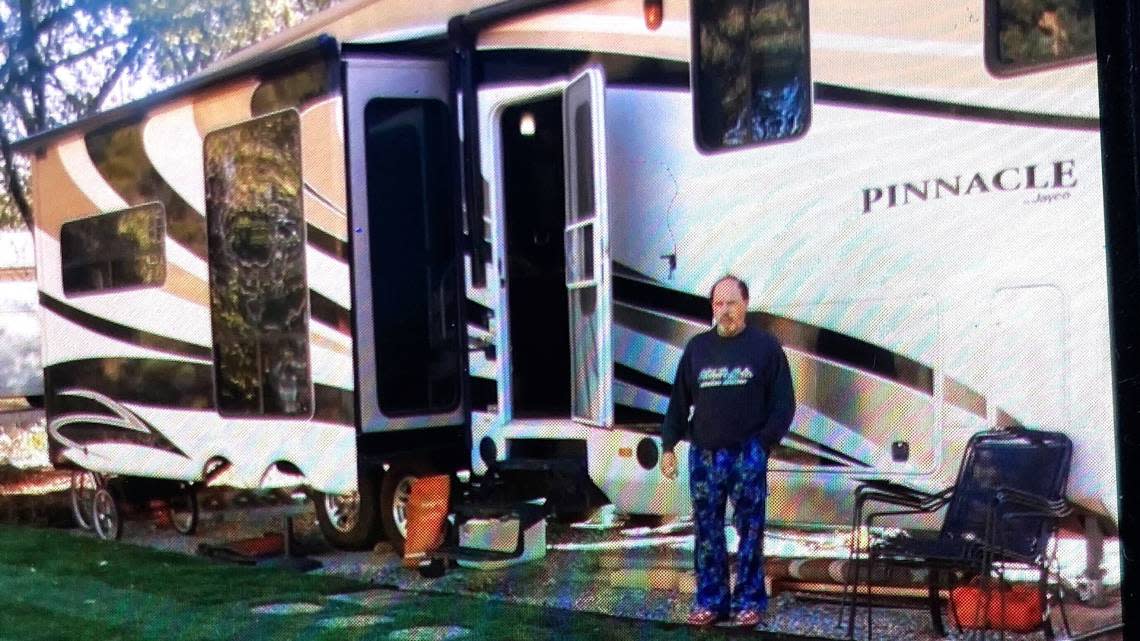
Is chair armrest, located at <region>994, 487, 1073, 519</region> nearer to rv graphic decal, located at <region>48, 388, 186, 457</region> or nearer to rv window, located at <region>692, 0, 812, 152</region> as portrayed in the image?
rv window, located at <region>692, 0, 812, 152</region>

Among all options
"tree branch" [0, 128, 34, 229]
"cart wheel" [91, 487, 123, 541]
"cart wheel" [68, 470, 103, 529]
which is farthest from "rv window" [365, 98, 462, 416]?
"tree branch" [0, 128, 34, 229]

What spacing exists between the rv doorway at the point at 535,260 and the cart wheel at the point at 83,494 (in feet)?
15.6

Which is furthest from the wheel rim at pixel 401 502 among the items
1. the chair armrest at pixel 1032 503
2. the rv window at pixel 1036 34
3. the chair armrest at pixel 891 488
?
the rv window at pixel 1036 34

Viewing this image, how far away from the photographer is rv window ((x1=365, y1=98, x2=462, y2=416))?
8.53 m

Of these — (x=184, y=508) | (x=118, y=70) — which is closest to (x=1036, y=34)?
(x=184, y=508)

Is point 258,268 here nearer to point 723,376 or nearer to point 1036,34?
point 723,376

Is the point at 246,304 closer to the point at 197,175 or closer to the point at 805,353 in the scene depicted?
the point at 197,175

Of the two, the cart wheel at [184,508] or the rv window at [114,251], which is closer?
the rv window at [114,251]

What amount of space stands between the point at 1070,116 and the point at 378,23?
4453 millimetres

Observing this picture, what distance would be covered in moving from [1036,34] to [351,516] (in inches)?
204

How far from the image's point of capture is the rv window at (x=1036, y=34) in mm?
5523

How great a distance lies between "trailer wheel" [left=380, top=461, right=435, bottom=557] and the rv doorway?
3.26 feet

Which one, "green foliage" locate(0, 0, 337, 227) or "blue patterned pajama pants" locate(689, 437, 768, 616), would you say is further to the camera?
"green foliage" locate(0, 0, 337, 227)

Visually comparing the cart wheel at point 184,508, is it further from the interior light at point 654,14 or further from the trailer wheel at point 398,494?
the interior light at point 654,14
